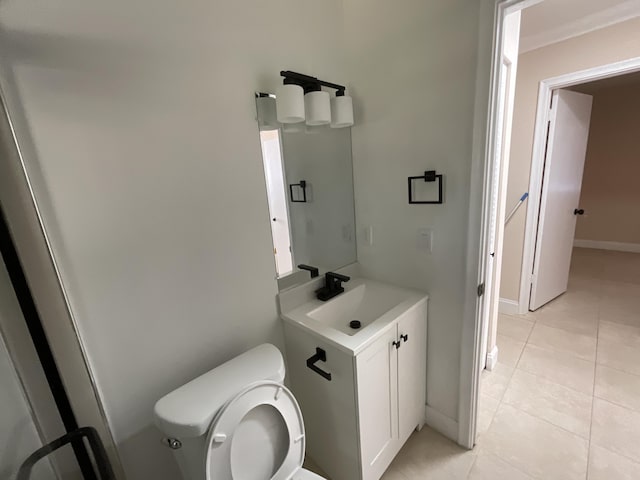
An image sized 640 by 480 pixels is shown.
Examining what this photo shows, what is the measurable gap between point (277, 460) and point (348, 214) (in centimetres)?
124

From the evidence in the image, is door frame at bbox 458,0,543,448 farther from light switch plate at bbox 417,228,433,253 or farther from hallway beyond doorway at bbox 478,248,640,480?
hallway beyond doorway at bbox 478,248,640,480

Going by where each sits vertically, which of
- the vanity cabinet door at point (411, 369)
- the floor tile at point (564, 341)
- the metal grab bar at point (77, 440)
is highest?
the metal grab bar at point (77, 440)

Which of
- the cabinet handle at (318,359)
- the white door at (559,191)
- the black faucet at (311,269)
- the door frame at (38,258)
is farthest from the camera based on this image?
the white door at (559,191)

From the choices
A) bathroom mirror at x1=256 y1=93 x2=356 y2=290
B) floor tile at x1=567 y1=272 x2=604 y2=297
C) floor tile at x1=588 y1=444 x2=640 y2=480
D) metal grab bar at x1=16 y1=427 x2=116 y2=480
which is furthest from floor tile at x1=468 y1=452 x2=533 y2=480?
floor tile at x1=567 y1=272 x2=604 y2=297

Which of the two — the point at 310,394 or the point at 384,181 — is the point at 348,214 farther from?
the point at 310,394

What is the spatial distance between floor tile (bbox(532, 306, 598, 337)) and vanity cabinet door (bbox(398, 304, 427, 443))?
5.90ft

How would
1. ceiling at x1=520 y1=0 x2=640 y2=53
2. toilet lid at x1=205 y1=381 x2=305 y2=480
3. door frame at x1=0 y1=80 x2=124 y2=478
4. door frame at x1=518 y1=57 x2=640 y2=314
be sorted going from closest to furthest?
door frame at x1=0 y1=80 x2=124 y2=478 → toilet lid at x1=205 y1=381 x2=305 y2=480 → ceiling at x1=520 y1=0 x2=640 y2=53 → door frame at x1=518 y1=57 x2=640 y2=314

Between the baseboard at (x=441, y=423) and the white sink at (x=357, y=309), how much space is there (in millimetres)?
670

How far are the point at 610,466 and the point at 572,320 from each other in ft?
5.14

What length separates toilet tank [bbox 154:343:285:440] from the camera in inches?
31.4

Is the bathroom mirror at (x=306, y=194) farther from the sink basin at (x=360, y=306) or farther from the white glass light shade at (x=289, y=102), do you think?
the sink basin at (x=360, y=306)

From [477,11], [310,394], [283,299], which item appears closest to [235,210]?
[283,299]

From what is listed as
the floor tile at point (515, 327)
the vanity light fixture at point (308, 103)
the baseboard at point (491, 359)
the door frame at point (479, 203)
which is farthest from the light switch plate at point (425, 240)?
the floor tile at point (515, 327)

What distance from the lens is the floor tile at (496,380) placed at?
1820 mm
